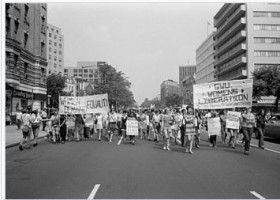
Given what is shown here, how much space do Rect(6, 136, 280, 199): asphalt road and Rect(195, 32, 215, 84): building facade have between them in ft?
246

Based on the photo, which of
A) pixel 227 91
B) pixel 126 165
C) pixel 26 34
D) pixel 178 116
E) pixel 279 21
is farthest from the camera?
pixel 279 21

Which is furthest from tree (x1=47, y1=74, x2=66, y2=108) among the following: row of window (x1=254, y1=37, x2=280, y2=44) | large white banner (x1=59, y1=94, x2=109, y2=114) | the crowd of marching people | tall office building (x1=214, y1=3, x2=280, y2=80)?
large white banner (x1=59, y1=94, x2=109, y2=114)

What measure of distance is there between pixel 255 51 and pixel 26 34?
42.4 m

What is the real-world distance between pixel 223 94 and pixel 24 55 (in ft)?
77.3

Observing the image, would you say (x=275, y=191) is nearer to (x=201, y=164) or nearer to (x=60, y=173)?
(x=201, y=164)

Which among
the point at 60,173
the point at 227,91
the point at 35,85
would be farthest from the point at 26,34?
the point at 60,173

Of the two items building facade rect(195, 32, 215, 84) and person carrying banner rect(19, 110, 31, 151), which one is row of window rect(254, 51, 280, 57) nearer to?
building facade rect(195, 32, 215, 84)

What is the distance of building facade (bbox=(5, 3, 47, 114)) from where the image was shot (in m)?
26.6

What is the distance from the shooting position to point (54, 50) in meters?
109

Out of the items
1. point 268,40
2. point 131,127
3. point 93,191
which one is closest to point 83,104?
point 131,127

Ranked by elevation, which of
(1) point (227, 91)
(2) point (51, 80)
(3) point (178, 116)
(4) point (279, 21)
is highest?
(4) point (279, 21)

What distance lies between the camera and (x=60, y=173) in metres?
7.86

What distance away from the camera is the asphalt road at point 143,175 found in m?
5.91

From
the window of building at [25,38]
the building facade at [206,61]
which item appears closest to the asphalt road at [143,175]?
the window of building at [25,38]
